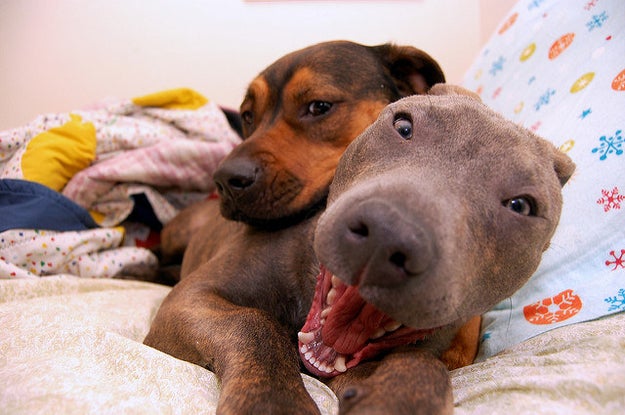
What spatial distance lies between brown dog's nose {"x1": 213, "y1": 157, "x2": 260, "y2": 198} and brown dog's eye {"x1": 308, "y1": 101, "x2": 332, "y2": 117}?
14.8 inches

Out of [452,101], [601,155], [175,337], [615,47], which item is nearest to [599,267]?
[601,155]

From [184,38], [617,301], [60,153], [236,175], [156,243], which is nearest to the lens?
[617,301]

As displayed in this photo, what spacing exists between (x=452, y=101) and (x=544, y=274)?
30.1 inches

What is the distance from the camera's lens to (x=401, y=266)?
3.20 feet

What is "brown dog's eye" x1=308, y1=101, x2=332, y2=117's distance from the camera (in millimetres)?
1942

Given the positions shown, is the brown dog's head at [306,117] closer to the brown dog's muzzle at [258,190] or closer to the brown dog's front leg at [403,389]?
the brown dog's muzzle at [258,190]

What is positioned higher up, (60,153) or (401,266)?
(401,266)

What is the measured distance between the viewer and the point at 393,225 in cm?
95

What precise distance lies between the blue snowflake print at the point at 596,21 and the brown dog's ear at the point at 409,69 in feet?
2.57

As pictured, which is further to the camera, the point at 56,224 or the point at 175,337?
the point at 56,224

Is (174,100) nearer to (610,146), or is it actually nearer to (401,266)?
(610,146)

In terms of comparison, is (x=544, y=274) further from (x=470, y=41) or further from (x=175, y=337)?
(x=470, y=41)

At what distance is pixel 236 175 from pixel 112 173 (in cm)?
138

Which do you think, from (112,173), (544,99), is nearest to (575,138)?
(544,99)
